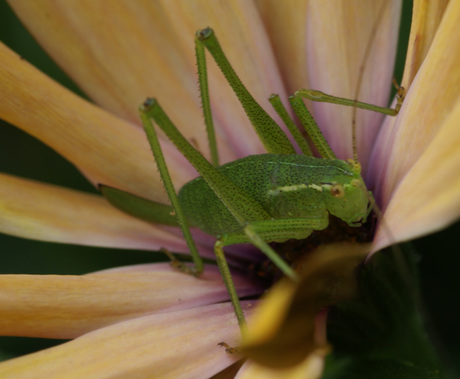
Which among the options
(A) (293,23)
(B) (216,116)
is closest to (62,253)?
(B) (216,116)

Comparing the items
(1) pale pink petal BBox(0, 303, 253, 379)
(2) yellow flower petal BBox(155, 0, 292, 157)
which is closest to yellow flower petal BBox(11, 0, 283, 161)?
(2) yellow flower petal BBox(155, 0, 292, 157)

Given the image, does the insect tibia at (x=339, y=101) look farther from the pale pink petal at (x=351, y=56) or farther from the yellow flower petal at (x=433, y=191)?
the yellow flower petal at (x=433, y=191)

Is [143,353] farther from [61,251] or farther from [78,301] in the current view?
[61,251]

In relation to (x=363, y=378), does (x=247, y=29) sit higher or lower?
higher

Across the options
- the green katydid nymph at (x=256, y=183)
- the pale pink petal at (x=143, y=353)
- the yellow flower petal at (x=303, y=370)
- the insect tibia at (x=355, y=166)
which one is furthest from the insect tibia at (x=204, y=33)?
the yellow flower petal at (x=303, y=370)

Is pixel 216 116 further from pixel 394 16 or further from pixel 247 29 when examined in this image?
pixel 394 16

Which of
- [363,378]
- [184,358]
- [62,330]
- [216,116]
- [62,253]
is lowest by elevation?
[363,378]

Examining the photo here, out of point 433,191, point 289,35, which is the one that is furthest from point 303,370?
point 289,35
